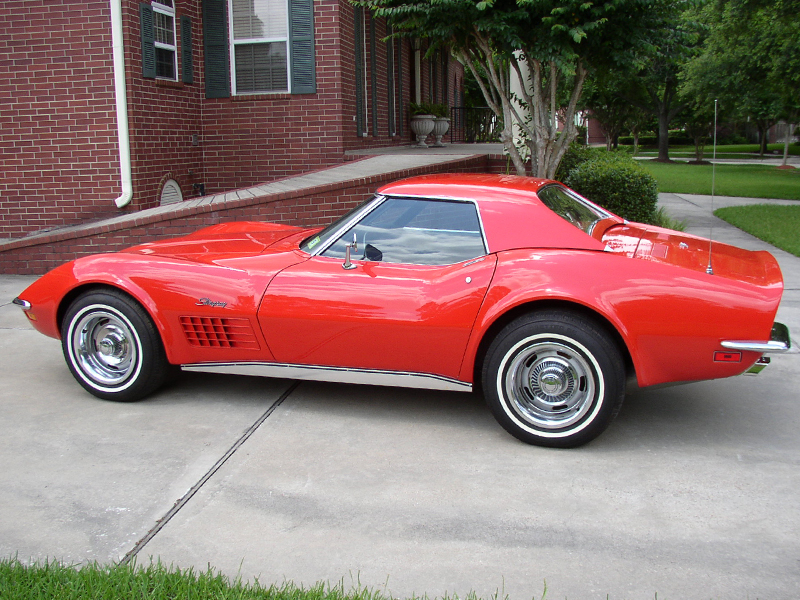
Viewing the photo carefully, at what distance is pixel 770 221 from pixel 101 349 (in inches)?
441

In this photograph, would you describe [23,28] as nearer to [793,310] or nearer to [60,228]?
[60,228]

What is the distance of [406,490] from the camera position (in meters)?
3.41

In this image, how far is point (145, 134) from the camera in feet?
32.8

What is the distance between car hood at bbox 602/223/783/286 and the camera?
12.5 feet

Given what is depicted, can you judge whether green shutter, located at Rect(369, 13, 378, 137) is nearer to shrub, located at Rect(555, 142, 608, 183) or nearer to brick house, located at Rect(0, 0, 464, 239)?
brick house, located at Rect(0, 0, 464, 239)

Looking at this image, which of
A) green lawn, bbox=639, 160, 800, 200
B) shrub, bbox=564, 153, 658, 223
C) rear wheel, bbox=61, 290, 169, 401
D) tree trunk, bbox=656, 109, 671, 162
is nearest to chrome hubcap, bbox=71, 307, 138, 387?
rear wheel, bbox=61, 290, 169, 401

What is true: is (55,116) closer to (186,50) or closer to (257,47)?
(186,50)

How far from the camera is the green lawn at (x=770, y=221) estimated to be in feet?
33.4

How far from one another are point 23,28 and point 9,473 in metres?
7.99

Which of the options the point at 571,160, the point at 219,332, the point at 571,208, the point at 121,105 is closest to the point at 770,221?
the point at 571,160

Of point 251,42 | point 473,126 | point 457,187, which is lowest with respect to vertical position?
point 457,187

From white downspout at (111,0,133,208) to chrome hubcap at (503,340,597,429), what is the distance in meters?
7.48

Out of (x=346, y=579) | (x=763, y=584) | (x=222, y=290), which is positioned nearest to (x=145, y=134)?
(x=222, y=290)

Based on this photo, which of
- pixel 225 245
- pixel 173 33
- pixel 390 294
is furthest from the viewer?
pixel 173 33
